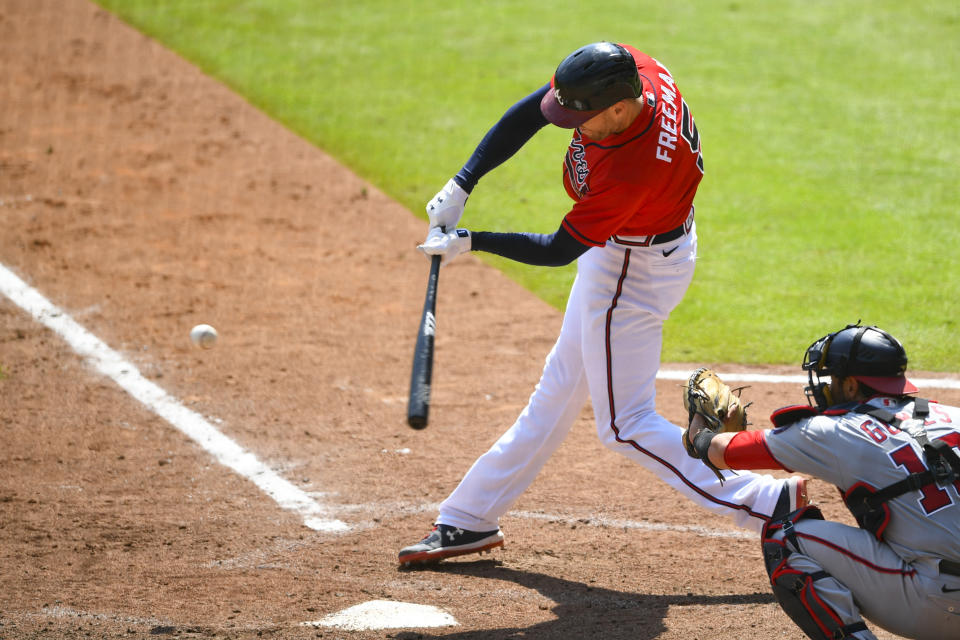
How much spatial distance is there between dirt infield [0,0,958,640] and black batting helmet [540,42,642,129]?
5.48ft

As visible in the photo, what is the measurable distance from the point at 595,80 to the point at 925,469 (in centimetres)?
151

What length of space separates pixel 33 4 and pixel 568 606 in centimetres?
1053

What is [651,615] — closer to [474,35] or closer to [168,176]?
[168,176]

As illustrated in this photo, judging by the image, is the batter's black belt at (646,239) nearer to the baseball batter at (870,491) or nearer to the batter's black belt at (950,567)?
the baseball batter at (870,491)

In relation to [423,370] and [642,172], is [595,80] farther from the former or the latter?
[423,370]

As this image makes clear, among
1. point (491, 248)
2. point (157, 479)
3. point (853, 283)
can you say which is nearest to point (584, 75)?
point (491, 248)

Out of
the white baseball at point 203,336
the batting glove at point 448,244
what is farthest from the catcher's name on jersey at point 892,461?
the white baseball at point 203,336

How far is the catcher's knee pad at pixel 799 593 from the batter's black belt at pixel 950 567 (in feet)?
0.86

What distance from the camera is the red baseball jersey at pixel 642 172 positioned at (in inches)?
133

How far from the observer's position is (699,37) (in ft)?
34.5

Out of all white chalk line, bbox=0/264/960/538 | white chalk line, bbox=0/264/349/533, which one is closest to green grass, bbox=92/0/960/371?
white chalk line, bbox=0/264/960/538

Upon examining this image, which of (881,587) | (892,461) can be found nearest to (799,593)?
(881,587)

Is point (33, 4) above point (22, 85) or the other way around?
above

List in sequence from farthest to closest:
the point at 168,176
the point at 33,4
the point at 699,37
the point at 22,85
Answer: the point at 33,4 → the point at 699,37 → the point at 22,85 → the point at 168,176
